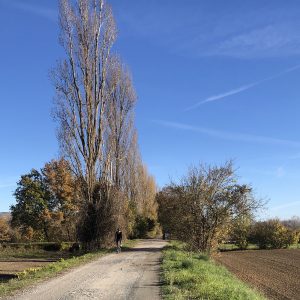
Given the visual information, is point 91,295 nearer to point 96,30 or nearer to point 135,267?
point 135,267

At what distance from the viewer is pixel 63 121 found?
30.7 meters

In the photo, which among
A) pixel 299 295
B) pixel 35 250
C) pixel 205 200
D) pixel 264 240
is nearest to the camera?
pixel 299 295

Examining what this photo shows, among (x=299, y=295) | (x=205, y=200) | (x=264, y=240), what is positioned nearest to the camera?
(x=299, y=295)

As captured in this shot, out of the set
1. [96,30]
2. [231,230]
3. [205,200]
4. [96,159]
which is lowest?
[231,230]

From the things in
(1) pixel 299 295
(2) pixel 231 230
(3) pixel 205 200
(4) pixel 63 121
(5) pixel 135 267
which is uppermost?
(4) pixel 63 121

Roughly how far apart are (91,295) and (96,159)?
20146 millimetres

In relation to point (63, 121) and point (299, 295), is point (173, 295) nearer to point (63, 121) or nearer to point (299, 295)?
point (299, 295)

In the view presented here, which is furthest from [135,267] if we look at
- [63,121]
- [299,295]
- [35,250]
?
[35,250]

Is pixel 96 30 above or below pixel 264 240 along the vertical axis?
above

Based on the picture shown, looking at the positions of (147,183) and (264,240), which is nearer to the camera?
(264,240)

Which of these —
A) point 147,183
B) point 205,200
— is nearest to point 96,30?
point 205,200

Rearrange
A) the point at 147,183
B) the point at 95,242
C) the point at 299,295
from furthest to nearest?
the point at 147,183 < the point at 95,242 < the point at 299,295

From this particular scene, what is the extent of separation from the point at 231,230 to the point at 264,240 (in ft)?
106

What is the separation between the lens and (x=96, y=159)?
1211 inches
